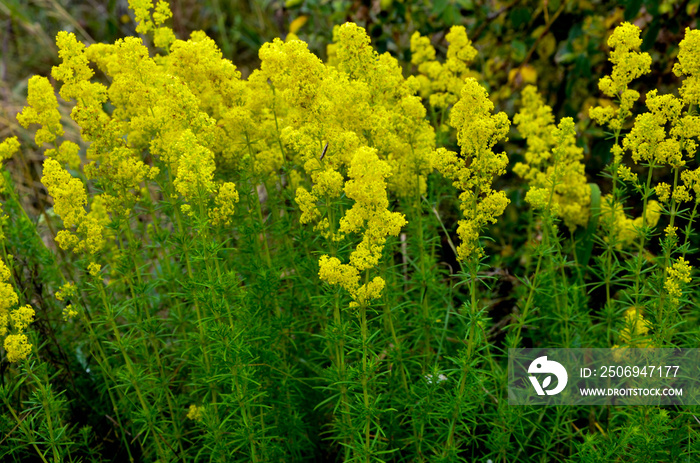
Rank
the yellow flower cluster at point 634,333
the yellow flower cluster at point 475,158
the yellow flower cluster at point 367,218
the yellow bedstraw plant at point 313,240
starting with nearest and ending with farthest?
the yellow flower cluster at point 367,218 → the yellow flower cluster at point 475,158 → the yellow bedstraw plant at point 313,240 → the yellow flower cluster at point 634,333

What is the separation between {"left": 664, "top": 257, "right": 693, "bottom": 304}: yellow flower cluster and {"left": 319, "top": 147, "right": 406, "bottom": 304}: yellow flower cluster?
1.21m

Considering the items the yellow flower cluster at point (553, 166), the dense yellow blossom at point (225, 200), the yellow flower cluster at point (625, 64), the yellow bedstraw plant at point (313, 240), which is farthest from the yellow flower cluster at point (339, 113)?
the yellow flower cluster at point (625, 64)

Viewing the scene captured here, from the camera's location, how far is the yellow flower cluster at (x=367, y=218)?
7.36 feet

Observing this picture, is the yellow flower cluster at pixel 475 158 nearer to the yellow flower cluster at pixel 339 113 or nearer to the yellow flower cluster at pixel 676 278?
the yellow flower cluster at pixel 339 113

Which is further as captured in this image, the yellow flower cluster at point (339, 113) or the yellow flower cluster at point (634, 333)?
the yellow flower cluster at point (634, 333)

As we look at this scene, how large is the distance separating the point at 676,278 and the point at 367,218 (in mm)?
1390

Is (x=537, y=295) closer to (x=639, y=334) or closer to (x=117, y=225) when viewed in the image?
(x=639, y=334)

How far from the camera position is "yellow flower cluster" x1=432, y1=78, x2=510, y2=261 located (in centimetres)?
245

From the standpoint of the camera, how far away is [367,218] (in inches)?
91.7

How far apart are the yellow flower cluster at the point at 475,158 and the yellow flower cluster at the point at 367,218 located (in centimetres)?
34

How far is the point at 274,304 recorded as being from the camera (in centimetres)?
322

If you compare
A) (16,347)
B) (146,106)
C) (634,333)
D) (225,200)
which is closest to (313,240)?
(225,200)

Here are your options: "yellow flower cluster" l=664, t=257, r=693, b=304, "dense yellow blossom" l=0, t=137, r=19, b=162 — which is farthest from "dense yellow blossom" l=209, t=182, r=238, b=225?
"yellow flower cluster" l=664, t=257, r=693, b=304

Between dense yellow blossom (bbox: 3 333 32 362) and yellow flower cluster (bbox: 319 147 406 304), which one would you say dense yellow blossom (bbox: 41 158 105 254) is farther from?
yellow flower cluster (bbox: 319 147 406 304)
